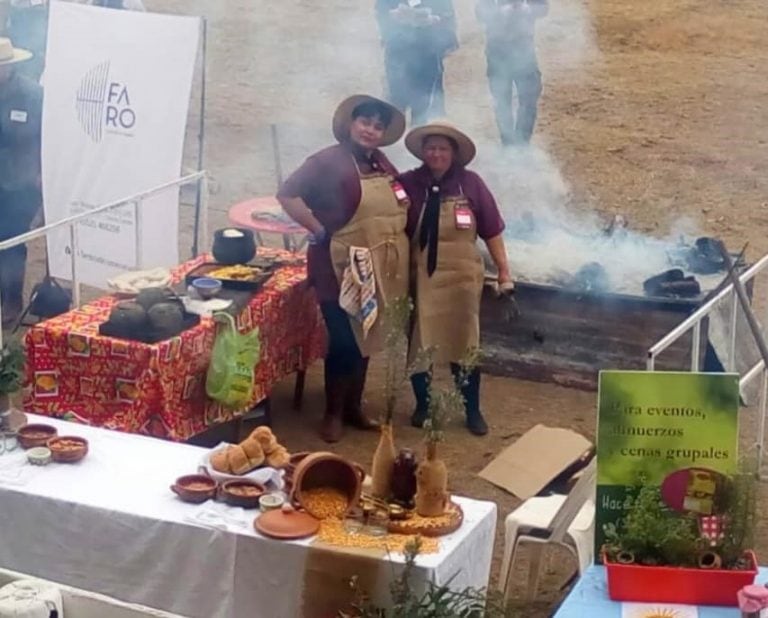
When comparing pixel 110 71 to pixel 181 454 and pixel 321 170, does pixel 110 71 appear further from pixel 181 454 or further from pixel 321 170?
pixel 181 454

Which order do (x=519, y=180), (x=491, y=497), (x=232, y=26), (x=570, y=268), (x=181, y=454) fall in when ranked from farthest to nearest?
1. (x=232, y=26)
2. (x=519, y=180)
3. (x=570, y=268)
4. (x=491, y=497)
5. (x=181, y=454)

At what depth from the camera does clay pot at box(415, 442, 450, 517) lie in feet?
16.0

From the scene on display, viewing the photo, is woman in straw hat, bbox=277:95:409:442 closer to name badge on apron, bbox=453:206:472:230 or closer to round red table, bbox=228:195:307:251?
name badge on apron, bbox=453:206:472:230

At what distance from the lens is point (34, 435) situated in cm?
548

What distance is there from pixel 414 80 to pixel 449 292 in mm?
3820

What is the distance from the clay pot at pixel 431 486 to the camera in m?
4.88

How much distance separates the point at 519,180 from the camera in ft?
34.6

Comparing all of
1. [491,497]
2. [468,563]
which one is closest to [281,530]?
[468,563]

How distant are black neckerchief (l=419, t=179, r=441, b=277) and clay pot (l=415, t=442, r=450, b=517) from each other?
7.49 feet

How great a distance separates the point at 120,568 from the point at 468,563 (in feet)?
3.59

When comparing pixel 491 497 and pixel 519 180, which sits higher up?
pixel 519 180

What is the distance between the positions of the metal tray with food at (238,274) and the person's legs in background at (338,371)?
315 mm

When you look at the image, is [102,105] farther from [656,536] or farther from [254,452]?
[656,536]

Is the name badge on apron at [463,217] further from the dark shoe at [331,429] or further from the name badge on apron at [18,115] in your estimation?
the name badge on apron at [18,115]
